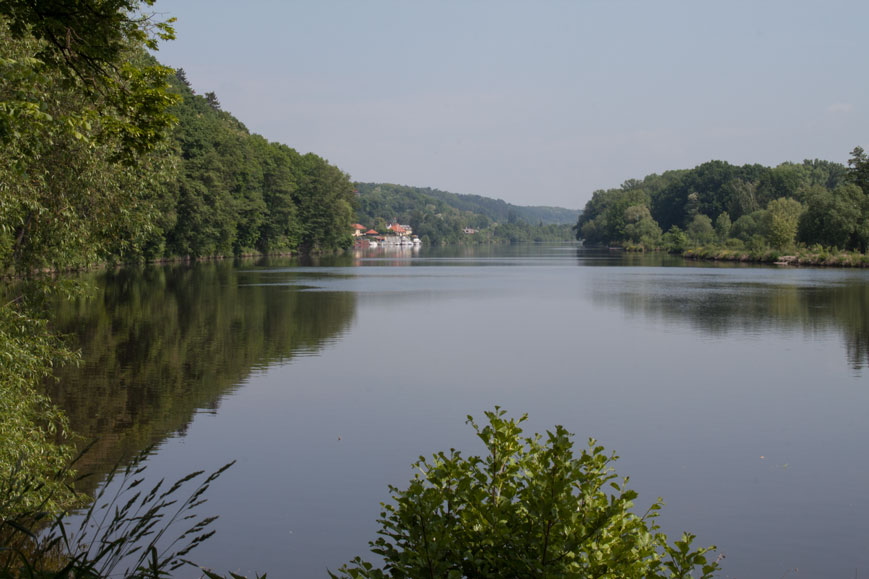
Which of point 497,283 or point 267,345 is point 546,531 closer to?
point 267,345

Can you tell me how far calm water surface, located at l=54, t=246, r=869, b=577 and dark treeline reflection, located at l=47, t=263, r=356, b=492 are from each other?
0.32 ft

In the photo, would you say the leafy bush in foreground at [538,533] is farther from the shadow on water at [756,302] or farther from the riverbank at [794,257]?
the riverbank at [794,257]

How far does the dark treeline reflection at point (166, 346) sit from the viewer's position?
14703 millimetres

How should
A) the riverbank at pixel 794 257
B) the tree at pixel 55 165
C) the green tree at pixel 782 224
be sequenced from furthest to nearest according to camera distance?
the green tree at pixel 782 224 < the riverbank at pixel 794 257 < the tree at pixel 55 165

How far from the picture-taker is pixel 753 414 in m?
16.1

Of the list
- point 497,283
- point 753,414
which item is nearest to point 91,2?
point 753,414

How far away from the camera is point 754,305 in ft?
123

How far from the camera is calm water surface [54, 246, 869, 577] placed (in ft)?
33.1

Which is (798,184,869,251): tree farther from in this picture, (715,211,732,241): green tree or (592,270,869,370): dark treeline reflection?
(715,211,732,241): green tree

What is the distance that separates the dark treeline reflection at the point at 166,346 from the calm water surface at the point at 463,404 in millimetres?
99

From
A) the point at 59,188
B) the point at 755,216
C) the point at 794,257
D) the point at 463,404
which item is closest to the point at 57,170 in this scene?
the point at 59,188

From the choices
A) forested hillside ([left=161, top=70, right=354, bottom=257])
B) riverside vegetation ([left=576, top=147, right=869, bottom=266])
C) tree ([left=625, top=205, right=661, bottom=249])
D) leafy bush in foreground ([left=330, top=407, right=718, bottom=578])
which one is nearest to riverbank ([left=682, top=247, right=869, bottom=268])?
riverside vegetation ([left=576, top=147, right=869, bottom=266])

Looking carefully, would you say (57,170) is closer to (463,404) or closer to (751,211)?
(463,404)

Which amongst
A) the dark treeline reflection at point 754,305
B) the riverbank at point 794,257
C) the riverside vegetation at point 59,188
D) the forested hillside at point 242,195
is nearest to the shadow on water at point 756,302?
the dark treeline reflection at point 754,305
